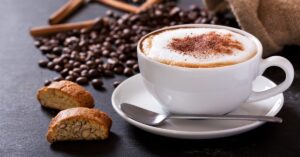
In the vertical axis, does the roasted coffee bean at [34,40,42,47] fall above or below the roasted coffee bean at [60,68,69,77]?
below

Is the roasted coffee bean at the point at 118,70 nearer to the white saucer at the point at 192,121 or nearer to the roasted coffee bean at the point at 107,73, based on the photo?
the roasted coffee bean at the point at 107,73

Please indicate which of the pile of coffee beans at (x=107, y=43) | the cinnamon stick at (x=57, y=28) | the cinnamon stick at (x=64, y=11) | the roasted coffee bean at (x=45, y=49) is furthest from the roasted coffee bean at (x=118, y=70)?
the cinnamon stick at (x=64, y=11)

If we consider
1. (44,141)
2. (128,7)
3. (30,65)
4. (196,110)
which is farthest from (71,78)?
(128,7)

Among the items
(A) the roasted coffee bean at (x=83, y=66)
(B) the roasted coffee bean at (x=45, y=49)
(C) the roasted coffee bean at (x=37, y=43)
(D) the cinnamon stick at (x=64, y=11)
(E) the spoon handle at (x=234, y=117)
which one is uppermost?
(E) the spoon handle at (x=234, y=117)

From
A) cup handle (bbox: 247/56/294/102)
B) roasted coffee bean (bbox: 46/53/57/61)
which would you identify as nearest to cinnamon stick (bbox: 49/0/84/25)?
roasted coffee bean (bbox: 46/53/57/61)

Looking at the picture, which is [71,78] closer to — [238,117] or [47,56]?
[47,56]

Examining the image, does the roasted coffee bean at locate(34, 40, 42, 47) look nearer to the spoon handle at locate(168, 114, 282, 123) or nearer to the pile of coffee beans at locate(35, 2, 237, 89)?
the pile of coffee beans at locate(35, 2, 237, 89)

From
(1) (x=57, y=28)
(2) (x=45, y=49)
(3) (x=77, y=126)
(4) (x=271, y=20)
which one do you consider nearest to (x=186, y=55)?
(3) (x=77, y=126)
